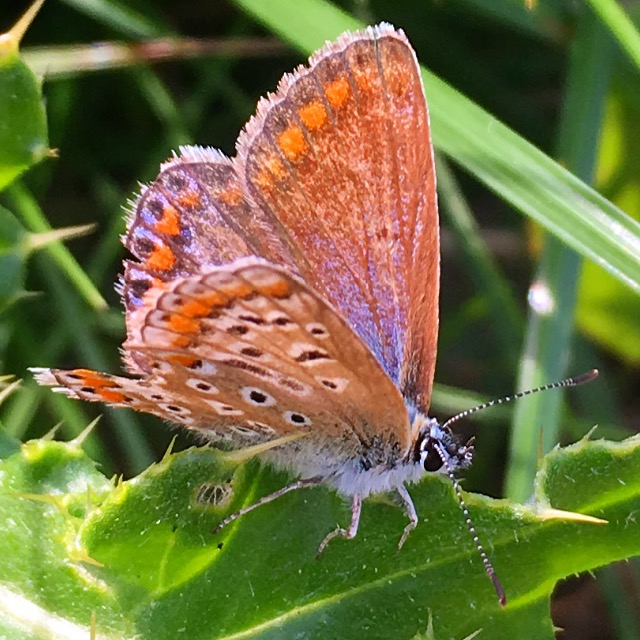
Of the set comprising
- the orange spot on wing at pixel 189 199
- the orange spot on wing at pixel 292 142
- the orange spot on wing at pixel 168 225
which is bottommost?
the orange spot on wing at pixel 168 225

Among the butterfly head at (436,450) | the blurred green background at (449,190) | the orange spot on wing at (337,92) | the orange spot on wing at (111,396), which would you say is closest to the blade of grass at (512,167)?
the blurred green background at (449,190)

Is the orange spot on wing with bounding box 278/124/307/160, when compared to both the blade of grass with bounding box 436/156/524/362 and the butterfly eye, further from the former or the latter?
the blade of grass with bounding box 436/156/524/362

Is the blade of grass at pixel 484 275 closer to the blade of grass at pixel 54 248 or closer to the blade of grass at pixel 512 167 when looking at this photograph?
the blade of grass at pixel 512 167

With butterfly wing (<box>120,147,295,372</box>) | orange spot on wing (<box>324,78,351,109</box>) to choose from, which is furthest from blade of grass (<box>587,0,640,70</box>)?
butterfly wing (<box>120,147,295,372</box>)

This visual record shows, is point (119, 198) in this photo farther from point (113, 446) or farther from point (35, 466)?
point (35, 466)

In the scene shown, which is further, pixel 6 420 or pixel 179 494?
pixel 6 420

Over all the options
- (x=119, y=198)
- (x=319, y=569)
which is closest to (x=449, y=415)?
(x=119, y=198)
